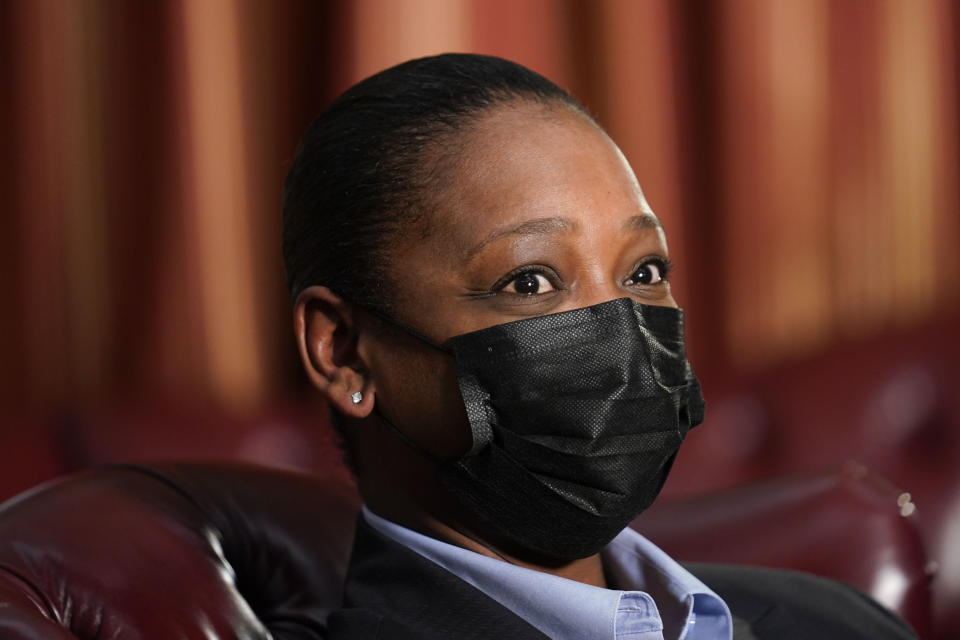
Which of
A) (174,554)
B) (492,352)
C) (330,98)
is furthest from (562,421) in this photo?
(330,98)

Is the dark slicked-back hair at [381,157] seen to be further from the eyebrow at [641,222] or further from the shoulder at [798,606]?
the shoulder at [798,606]

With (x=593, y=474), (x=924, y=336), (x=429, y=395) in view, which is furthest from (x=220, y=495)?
(x=924, y=336)

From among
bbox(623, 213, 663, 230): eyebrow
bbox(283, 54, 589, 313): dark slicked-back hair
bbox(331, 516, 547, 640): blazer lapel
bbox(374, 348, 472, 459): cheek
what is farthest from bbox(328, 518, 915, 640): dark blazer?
bbox(623, 213, 663, 230): eyebrow

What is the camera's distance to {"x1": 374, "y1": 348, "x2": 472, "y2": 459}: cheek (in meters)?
1.02

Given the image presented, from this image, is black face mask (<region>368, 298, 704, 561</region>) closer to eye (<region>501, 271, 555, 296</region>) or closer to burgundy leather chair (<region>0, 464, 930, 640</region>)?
eye (<region>501, 271, 555, 296</region>)

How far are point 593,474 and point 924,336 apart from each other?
1211mm

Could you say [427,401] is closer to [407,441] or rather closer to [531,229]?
[407,441]

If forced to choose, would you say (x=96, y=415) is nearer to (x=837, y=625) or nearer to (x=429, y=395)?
(x=429, y=395)

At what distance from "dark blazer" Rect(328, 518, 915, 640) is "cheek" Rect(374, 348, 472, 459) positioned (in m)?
0.11

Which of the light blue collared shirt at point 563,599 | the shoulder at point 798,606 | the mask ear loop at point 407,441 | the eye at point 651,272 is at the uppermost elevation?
the eye at point 651,272

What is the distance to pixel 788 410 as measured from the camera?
6.53 ft

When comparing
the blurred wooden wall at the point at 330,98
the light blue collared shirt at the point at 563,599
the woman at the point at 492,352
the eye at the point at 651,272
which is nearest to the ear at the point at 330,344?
the woman at the point at 492,352

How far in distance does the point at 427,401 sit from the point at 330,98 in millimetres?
1165

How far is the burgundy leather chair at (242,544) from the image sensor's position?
3.27 ft
